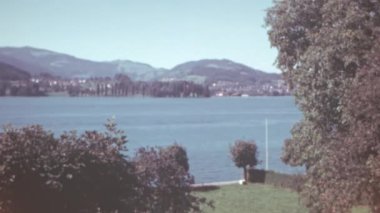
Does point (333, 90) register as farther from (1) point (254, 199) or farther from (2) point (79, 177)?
(1) point (254, 199)

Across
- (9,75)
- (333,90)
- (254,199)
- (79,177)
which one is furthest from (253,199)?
(9,75)

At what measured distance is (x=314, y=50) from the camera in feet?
51.0

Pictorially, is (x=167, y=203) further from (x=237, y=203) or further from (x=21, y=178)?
(x=237, y=203)

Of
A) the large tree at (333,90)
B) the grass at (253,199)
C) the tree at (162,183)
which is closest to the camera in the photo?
the tree at (162,183)

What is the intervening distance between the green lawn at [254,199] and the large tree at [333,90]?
5.59 meters

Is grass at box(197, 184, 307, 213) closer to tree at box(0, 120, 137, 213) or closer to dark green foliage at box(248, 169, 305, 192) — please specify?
dark green foliage at box(248, 169, 305, 192)

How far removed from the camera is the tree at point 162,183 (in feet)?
36.1

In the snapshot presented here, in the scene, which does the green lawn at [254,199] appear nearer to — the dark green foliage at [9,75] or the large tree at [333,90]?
the large tree at [333,90]

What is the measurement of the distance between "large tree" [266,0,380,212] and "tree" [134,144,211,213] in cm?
386

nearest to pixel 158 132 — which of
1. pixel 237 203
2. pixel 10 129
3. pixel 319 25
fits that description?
pixel 237 203

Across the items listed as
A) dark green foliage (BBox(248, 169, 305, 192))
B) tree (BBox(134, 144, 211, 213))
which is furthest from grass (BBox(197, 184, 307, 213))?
tree (BBox(134, 144, 211, 213))

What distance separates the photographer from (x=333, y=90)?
1506cm

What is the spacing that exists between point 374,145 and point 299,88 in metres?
4.27

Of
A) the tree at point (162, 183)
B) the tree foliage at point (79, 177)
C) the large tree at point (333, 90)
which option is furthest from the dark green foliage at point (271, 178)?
the tree foliage at point (79, 177)
